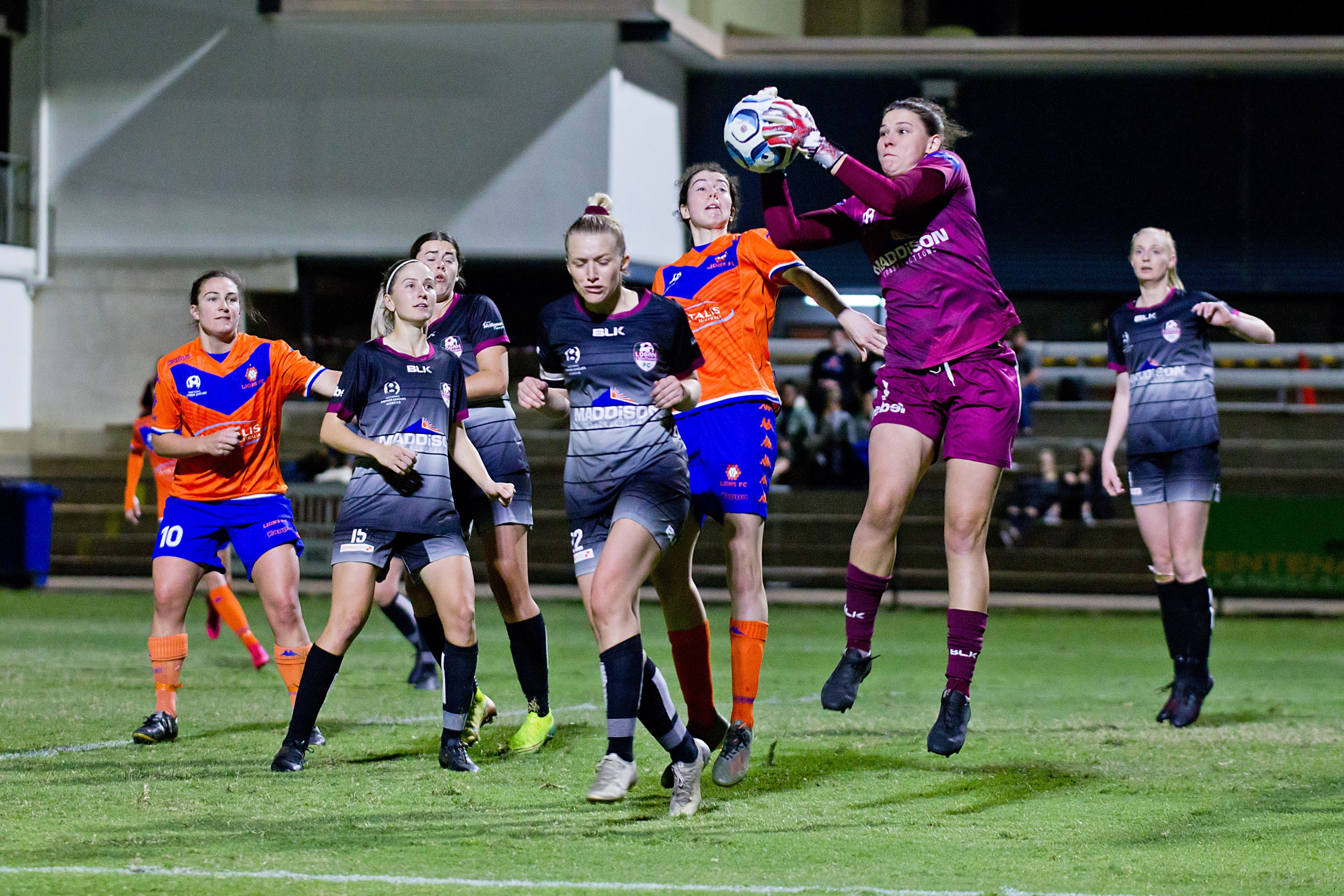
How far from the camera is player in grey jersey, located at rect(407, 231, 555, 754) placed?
7258 mm

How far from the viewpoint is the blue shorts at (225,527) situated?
7371 mm

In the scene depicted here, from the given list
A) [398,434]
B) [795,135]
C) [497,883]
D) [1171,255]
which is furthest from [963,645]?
[1171,255]

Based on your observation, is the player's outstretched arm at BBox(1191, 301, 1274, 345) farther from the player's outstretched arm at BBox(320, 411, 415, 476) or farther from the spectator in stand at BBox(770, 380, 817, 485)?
the spectator in stand at BBox(770, 380, 817, 485)

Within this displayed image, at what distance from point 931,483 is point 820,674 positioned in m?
9.00

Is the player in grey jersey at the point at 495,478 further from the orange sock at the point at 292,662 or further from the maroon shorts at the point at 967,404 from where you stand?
the maroon shorts at the point at 967,404

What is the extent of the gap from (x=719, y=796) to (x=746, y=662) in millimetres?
648

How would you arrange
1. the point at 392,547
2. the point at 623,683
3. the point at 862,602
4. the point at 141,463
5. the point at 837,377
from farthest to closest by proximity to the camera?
the point at 837,377 < the point at 141,463 < the point at 392,547 < the point at 862,602 < the point at 623,683

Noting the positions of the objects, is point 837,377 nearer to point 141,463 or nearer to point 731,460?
point 141,463

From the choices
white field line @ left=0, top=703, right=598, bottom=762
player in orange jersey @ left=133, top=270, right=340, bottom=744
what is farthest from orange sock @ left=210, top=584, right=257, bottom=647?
player in orange jersey @ left=133, top=270, right=340, bottom=744

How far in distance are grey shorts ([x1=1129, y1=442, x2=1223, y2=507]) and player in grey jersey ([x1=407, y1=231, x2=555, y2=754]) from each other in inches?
133

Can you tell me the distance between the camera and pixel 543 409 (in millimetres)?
5883

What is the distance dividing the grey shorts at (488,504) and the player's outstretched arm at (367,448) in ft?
2.41

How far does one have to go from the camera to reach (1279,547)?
16156mm

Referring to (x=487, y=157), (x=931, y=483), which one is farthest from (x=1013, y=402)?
(x=487, y=157)
